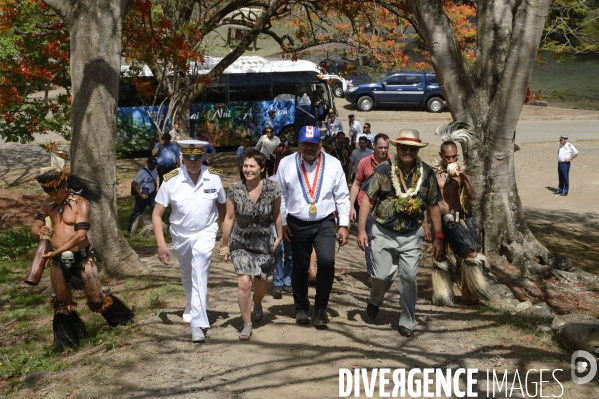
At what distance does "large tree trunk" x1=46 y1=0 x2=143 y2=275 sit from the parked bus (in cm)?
1577

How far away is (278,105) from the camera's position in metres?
25.2

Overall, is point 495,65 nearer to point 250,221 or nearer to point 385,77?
point 250,221

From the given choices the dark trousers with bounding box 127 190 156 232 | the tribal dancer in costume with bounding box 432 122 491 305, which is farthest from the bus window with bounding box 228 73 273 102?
the tribal dancer in costume with bounding box 432 122 491 305

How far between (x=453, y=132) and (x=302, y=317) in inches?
128

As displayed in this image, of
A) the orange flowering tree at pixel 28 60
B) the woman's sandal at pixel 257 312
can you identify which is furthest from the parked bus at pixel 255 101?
the woman's sandal at pixel 257 312

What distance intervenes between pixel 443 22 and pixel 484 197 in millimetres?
2543

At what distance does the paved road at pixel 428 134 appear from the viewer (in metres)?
23.5

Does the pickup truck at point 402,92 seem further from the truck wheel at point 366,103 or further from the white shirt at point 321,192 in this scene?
the white shirt at point 321,192

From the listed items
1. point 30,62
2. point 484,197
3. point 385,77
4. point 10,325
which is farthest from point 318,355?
point 385,77

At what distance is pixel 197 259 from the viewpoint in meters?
6.45

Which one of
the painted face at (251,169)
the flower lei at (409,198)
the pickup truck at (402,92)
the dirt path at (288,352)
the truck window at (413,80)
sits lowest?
the dirt path at (288,352)

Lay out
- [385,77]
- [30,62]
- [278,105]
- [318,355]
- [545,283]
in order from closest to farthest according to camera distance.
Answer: [318,355], [545,283], [30,62], [278,105], [385,77]

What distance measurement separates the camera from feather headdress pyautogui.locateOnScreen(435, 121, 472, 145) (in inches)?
332

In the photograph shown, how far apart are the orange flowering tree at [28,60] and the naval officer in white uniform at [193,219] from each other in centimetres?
754
